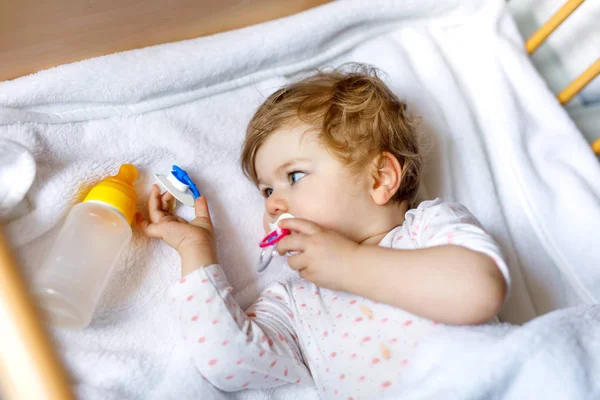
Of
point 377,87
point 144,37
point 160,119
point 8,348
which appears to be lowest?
point 8,348

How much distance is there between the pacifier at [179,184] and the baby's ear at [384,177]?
29cm

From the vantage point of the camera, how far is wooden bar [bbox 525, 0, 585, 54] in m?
1.07

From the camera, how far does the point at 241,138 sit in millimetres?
1043

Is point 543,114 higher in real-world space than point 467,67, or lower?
lower

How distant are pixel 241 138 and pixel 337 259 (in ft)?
1.14

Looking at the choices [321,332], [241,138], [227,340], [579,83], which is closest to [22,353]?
[227,340]

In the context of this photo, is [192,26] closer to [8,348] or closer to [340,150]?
[340,150]

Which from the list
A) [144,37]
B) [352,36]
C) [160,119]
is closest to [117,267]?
[160,119]

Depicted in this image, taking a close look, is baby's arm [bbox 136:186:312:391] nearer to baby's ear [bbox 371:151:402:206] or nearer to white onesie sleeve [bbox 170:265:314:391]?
white onesie sleeve [bbox 170:265:314:391]

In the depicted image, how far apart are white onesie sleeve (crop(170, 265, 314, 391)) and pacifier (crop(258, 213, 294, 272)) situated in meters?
0.09

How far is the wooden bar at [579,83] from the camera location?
106 cm

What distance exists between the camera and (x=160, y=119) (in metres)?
0.99

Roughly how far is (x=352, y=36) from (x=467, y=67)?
10.0 inches

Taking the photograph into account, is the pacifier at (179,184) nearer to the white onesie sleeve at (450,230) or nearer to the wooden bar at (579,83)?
→ the white onesie sleeve at (450,230)
